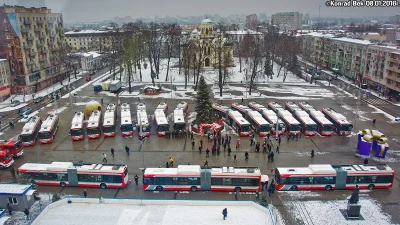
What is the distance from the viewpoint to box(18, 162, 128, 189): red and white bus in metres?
24.3

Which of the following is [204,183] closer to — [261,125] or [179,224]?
[179,224]

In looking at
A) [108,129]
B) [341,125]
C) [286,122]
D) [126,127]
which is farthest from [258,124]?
[108,129]

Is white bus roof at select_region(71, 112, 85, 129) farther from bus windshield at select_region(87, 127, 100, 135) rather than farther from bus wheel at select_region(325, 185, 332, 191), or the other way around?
bus wheel at select_region(325, 185, 332, 191)

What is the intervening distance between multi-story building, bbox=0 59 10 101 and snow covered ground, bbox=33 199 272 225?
41.5 metres

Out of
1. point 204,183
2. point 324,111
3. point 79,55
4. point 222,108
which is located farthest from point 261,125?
point 79,55

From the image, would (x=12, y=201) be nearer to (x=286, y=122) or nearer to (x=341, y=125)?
(x=286, y=122)

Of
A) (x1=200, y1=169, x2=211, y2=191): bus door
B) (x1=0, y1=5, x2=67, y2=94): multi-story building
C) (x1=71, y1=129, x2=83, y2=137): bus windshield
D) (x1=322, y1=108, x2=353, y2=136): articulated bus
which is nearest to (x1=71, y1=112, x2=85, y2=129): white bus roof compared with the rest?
(x1=71, y1=129, x2=83, y2=137): bus windshield

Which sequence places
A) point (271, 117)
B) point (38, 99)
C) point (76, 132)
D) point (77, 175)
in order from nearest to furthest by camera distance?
point (77, 175) < point (76, 132) < point (271, 117) < point (38, 99)

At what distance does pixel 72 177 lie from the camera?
24.7m

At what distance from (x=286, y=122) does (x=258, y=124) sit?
337 cm

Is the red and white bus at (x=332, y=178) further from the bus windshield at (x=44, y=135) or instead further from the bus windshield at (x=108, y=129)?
the bus windshield at (x=44, y=135)

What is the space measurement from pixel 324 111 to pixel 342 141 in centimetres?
636

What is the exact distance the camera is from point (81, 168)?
24.7 m

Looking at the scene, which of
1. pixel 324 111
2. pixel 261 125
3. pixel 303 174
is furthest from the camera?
pixel 324 111
